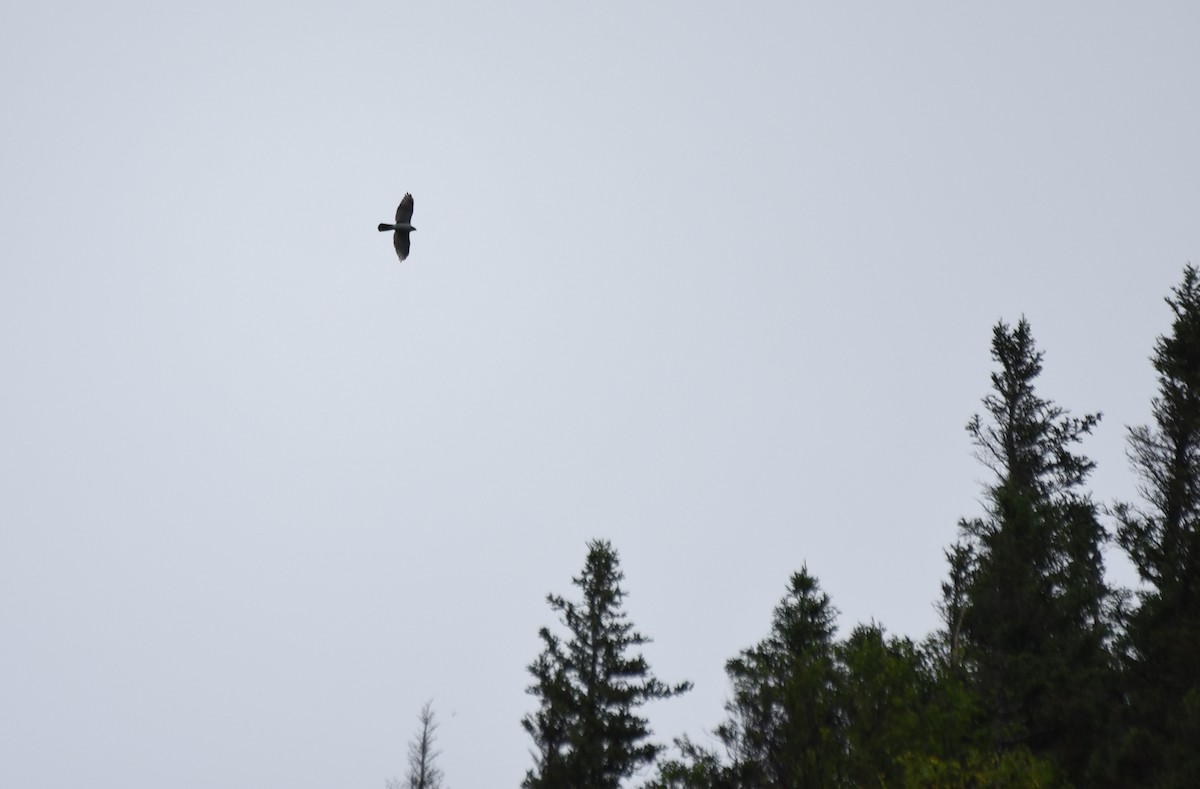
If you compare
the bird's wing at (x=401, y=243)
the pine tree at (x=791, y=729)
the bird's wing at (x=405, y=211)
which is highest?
the bird's wing at (x=405, y=211)

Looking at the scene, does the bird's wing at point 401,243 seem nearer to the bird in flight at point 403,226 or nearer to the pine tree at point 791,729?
the bird in flight at point 403,226

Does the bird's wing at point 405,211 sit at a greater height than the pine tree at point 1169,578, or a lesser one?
greater

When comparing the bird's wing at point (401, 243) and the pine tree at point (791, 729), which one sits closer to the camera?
the pine tree at point (791, 729)

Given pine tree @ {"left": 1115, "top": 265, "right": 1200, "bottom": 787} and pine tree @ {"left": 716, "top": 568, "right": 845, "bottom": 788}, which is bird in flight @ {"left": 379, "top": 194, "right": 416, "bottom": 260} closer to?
pine tree @ {"left": 716, "top": 568, "right": 845, "bottom": 788}

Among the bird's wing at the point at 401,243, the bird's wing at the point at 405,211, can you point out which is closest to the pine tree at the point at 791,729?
the bird's wing at the point at 401,243

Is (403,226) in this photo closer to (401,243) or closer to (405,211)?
(401,243)

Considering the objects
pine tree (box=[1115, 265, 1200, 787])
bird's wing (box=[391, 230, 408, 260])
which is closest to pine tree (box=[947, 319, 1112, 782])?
pine tree (box=[1115, 265, 1200, 787])

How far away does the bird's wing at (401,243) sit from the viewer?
3953 cm

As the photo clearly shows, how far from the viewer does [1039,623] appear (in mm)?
28281

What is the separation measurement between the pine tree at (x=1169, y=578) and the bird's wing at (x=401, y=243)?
78.1 feet

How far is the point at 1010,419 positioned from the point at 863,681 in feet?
50.1

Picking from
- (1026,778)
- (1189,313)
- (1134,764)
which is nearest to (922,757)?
(1026,778)

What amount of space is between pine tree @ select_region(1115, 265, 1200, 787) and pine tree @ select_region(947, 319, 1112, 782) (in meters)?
1.59

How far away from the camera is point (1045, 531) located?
29.8m
